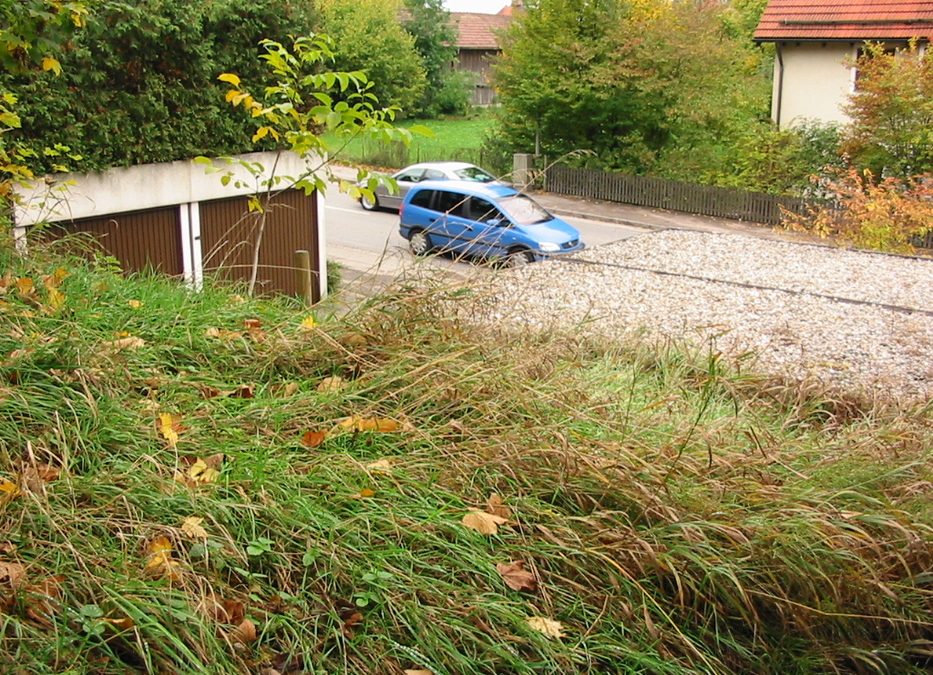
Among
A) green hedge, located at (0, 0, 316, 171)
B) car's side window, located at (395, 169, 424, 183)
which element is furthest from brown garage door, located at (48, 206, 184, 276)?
car's side window, located at (395, 169, 424, 183)

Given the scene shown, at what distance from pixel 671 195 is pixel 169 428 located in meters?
23.5

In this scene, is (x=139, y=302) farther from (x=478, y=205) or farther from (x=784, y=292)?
(x=478, y=205)

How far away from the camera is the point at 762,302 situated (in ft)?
40.0

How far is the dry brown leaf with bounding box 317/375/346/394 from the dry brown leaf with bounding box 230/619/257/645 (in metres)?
1.84

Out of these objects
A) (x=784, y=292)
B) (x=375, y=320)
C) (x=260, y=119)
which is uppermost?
(x=260, y=119)

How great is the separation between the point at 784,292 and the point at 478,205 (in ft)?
26.0

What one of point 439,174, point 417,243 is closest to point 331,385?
point 417,243

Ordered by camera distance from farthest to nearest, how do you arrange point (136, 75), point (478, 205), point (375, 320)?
point (478, 205)
point (136, 75)
point (375, 320)

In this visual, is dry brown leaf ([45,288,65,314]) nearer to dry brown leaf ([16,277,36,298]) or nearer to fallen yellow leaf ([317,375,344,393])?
dry brown leaf ([16,277,36,298])

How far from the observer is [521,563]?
4.32 m

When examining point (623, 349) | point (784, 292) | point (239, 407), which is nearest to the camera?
point (239, 407)

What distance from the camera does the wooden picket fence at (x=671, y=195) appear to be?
24.9 meters

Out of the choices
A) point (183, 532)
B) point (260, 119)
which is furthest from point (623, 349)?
point (260, 119)

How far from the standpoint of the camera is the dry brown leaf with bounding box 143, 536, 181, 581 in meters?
3.75
